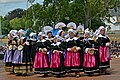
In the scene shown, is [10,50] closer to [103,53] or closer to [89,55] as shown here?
[89,55]

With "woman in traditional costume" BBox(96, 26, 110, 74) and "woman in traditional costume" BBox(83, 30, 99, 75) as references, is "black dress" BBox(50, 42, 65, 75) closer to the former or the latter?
"woman in traditional costume" BBox(83, 30, 99, 75)

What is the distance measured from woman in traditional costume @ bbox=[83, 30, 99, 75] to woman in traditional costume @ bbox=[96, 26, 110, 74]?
0.96ft

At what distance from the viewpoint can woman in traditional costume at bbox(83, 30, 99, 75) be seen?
1490cm

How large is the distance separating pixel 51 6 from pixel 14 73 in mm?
19004

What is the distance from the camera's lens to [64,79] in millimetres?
14461

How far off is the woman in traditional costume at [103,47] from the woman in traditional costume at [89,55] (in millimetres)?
292

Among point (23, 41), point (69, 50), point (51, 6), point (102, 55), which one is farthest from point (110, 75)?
point (51, 6)

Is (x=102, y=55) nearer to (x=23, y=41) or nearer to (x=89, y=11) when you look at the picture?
(x=23, y=41)

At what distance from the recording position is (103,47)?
15.3 metres

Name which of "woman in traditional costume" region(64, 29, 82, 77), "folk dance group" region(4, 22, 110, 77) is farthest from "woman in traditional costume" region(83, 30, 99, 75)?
"woman in traditional costume" region(64, 29, 82, 77)

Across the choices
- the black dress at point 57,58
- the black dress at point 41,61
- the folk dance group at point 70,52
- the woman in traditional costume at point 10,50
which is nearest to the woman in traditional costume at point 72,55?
the folk dance group at point 70,52

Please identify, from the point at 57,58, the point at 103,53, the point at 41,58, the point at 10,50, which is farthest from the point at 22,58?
the point at 103,53

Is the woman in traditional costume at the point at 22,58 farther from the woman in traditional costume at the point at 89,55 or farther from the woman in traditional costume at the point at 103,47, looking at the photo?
the woman in traditional costume at the point at 103,47

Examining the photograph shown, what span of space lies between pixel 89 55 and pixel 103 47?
0.72 meters
